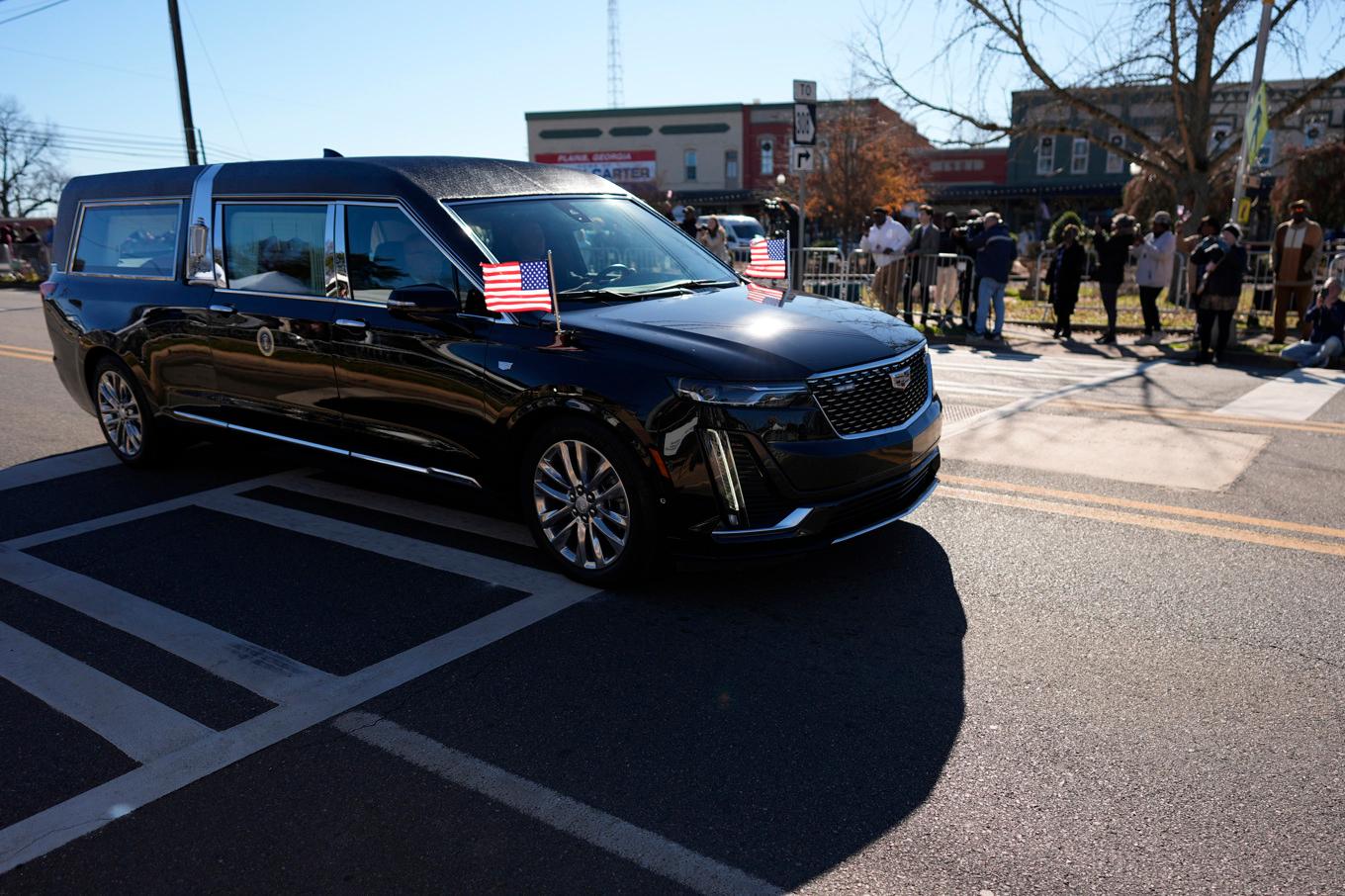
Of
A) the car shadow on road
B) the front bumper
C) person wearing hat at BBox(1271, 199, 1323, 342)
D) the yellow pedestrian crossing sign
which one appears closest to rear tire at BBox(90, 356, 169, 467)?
the car shadow on road

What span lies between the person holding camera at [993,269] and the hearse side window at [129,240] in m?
A: 10.7

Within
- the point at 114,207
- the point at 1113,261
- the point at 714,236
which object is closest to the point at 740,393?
the point at 114,207

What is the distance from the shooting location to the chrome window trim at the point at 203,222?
6.27m

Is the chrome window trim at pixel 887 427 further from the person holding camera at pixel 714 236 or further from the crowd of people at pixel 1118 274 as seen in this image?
the person holding camera at pixel 714 236

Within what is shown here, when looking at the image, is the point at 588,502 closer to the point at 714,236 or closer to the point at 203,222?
the point at 203,222

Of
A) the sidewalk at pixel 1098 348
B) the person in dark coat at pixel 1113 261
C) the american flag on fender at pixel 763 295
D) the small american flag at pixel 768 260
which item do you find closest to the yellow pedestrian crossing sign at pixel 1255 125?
the person in dark coat at pixel 1113 261

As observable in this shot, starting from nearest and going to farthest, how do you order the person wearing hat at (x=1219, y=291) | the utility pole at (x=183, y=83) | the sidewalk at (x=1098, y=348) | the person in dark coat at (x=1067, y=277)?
1. the person wearing hat at (x=1219, y=291)
2. the sidewalk at (x=1098, y=348)
3. the person in dark coat at (x=1067, y=277)
4. the utility pole at (x=183, y=83)

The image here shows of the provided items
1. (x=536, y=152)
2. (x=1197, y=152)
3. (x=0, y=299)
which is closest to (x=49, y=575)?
(x=1197, y=152)

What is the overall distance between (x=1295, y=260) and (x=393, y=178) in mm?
12651

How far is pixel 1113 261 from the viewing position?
13.6 m

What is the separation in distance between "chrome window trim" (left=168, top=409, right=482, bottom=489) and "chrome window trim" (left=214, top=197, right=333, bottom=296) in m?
0.84

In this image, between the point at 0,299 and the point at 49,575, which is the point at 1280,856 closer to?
the point at 49,575

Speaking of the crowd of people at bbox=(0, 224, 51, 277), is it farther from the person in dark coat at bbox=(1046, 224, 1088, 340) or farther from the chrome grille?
the chrome grille

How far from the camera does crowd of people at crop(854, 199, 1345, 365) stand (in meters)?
11.7
